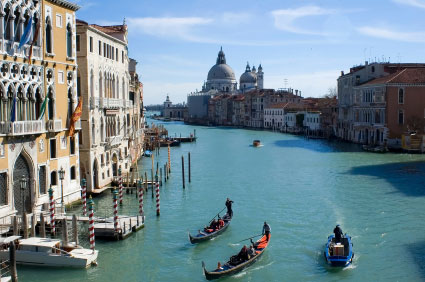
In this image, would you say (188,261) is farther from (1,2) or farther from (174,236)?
(1,2)

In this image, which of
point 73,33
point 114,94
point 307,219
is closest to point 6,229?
point 73,33

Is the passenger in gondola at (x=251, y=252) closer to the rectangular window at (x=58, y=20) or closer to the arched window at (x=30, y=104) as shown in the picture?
the arched window at (x=30, y=104)

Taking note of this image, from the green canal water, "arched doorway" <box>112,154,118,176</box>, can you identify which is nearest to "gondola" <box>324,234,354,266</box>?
the green canal water

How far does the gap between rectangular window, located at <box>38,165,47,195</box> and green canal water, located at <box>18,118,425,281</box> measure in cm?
183

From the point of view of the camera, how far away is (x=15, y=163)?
46.1 feet

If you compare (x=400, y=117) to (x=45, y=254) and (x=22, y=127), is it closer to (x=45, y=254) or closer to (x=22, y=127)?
(x=22, y=127)

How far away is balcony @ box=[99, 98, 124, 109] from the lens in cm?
2023

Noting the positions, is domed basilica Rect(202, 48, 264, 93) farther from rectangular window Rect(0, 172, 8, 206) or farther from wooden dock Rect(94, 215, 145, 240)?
rectangular window Rect(0, 172, 8, 206)

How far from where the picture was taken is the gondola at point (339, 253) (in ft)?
38.9

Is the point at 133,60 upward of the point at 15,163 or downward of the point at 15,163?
upward

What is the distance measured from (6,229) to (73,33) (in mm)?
6770

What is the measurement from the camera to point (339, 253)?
39.9 ft

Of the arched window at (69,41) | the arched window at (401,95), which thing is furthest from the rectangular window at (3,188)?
the arched window at (401,95)

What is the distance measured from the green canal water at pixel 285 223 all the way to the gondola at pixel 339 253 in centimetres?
19
